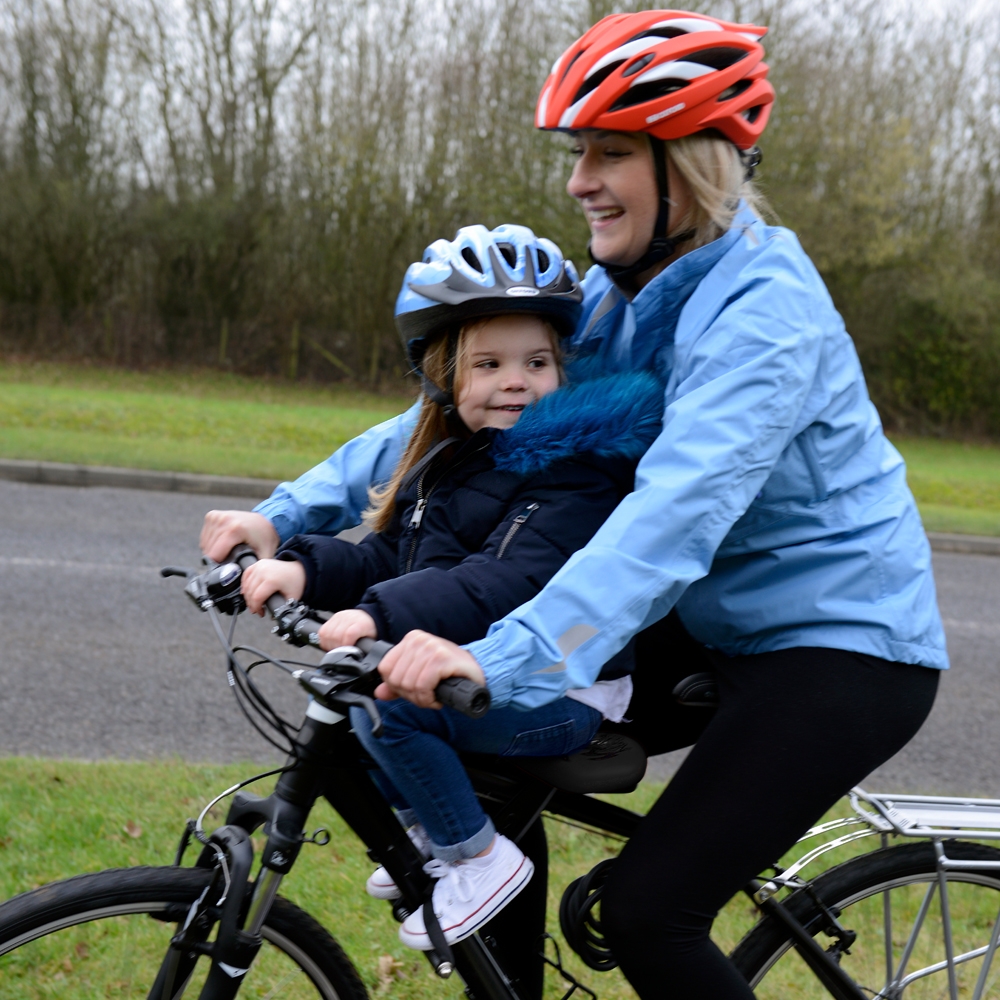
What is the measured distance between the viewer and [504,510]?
2.02 meters

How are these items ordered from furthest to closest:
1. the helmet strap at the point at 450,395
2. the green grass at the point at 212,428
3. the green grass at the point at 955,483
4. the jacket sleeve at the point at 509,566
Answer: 1. the green grass at the point at 955,483
2. the green grass at the point at 212,428
3. the helmet strap at the point at 450,395
4. the jacket sleeve at the point at 509,566

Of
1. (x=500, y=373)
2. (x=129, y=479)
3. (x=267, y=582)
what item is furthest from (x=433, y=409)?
(x=129, y=479)

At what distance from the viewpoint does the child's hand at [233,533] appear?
2182 mm

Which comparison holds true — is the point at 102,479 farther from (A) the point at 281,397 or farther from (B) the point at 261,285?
(B) the point at 261,285

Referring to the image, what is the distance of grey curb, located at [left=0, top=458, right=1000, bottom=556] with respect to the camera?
10.7m

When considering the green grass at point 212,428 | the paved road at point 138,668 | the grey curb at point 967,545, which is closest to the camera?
the paved road at point 138,668

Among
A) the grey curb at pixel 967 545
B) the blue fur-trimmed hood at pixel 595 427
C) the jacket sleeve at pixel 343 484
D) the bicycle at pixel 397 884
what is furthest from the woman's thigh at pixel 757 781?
the grey curb at pixel 967 545

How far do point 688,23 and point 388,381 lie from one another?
21456mm

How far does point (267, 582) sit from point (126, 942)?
2.49 ft

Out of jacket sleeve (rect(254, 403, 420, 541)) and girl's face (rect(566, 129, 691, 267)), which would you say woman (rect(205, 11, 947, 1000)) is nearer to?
girl's face (rect(566, 129, 691, 267))

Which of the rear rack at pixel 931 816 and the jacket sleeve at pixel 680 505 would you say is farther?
the rear rack at pixel 931 816

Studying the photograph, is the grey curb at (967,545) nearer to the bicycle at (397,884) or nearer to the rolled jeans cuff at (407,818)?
the bicycle at (397,884)

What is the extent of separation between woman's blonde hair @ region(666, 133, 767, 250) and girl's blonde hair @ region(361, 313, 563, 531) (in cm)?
37

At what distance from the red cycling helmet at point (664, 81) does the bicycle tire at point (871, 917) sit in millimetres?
1458
